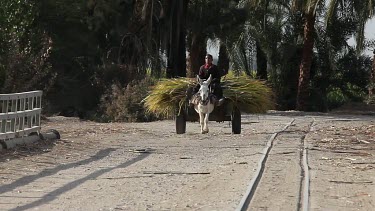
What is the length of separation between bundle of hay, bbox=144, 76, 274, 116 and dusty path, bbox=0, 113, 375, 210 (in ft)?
2.59

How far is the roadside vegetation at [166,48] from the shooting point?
3528 centimetres

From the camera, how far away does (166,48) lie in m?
39.1

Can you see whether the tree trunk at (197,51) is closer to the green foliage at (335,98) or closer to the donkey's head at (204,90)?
the green foliage at (335,98)

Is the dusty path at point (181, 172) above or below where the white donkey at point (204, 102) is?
below

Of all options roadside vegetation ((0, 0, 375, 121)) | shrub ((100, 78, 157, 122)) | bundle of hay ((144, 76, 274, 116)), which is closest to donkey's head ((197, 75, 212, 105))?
bundle of hay ((144, 76, 274, 116))

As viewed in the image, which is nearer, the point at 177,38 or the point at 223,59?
the point at 177,38

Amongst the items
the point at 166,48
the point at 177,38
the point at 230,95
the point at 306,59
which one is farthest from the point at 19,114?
the point at 306,59

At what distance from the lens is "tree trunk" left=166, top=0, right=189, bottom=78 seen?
36.5 m

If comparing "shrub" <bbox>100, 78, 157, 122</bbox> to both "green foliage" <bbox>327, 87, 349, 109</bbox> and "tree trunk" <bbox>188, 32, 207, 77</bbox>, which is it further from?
"green foliage" <bbox>327, 87, 349, 109</bbox>

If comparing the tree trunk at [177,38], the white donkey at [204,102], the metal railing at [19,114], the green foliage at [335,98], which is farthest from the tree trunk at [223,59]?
the metal railing at [19,114]

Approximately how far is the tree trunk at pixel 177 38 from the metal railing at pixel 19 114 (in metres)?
16.2

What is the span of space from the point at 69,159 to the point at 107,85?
70.6 ft

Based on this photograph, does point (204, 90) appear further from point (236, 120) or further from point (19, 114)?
point (19, 114)

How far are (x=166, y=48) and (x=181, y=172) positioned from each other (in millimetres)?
25189
